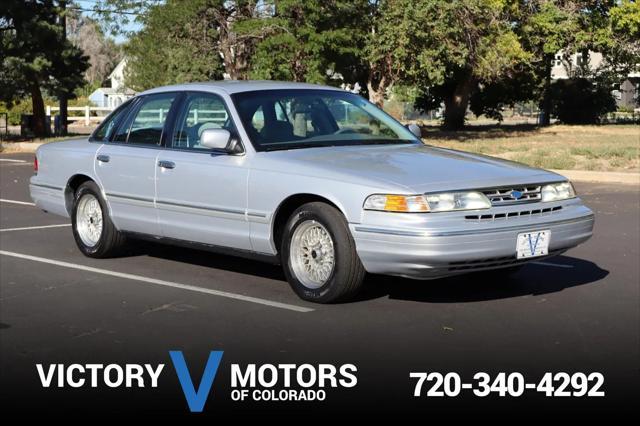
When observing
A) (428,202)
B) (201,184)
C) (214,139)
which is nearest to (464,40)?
(201,184)

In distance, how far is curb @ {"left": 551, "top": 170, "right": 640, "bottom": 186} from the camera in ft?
60.7

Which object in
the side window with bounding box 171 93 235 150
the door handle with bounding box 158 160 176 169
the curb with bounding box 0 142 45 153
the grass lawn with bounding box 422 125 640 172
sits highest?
the side window with bounding box 171 93 235 150

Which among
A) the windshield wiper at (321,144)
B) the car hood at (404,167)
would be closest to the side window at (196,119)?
the windshield wiper at (321,144)

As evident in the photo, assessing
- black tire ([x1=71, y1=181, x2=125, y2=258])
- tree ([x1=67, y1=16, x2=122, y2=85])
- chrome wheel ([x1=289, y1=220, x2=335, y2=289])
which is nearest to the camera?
chrome wheel ([x1=289, y1=220, x2=335, y2=289])

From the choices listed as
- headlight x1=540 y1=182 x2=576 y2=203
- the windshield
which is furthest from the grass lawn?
headlight x1=540 y1=182 x2=576 y2=203

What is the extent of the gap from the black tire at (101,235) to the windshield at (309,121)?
1.79 meters

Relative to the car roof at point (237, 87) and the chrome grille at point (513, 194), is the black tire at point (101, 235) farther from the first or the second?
the chrome grille at point (513, 194)

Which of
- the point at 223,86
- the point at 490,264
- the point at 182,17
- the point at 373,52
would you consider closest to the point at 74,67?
the point at 182,17

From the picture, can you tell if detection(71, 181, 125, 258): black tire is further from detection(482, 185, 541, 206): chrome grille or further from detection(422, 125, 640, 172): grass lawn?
detection(422, 125, 640, 172): grass lawn

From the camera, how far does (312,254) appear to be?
7.23 meters

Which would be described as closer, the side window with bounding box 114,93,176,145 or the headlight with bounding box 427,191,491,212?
the headlight with bounding box 427,191,491,212

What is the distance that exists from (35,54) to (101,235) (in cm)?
2713

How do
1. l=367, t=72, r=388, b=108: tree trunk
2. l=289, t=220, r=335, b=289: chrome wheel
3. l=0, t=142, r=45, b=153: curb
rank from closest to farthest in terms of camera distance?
l=289, t=220, r=335, b=289: chrome wheel
l=0, t=142, r=45, b=153: curb
l=367, t=72, r=388, b=108: tree trunk

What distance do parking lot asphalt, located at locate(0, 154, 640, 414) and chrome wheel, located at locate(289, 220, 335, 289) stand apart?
8.5 inches
